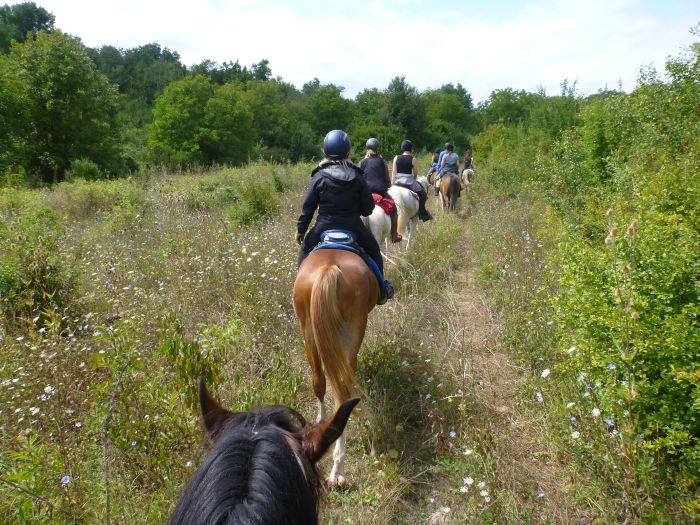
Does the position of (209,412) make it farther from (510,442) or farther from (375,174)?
(375,174)

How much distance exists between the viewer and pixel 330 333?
3.08m

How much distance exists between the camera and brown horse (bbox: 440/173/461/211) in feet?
39.3

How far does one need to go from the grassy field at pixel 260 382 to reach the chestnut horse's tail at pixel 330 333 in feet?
1.53

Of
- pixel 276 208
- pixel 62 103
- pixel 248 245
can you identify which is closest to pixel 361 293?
pixel 248 245

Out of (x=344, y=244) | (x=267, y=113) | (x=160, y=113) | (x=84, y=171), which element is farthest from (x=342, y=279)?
(x=267, y=113)

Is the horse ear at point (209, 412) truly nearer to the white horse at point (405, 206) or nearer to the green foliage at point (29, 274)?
the green foliage at point (29, 274)

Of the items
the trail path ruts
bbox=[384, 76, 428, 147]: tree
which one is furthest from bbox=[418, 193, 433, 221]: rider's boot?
bbox=[384, 76, 428, 147]: tree

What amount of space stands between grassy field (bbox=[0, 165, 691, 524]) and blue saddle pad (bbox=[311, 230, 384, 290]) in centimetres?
97

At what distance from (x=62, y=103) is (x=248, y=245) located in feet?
81.2

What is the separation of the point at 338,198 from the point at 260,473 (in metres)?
3.13

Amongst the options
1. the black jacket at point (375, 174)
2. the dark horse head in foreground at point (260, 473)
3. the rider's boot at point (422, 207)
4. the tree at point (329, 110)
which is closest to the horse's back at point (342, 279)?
the dark horse head in foreground at point (260, 473)

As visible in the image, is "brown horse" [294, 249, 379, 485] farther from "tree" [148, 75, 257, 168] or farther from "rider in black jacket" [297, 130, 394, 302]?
"tree" [148, 75, 257, 168]

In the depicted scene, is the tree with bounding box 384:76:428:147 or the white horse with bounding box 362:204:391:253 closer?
the white horse with bounding box 362:204:391:253

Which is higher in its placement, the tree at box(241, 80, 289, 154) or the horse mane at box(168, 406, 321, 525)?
the tree at box(241, 80, 289, 154)
